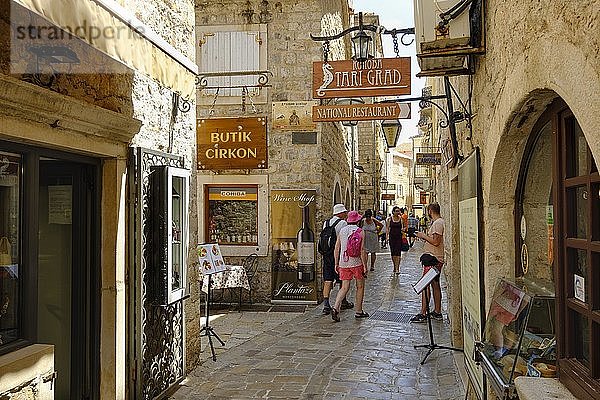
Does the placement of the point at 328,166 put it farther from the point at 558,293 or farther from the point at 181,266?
the point at 558,293

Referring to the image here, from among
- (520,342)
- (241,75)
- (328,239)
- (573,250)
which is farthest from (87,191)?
(241,75)

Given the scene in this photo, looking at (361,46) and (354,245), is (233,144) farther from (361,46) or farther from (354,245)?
(361,46)

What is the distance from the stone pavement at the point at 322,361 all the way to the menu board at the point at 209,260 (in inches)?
39.3

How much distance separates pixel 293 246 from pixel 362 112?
3515mm

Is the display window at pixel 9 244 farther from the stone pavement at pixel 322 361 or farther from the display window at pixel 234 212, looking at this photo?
the display window at pixel 234 212

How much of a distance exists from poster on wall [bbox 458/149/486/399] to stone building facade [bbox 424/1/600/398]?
101mm

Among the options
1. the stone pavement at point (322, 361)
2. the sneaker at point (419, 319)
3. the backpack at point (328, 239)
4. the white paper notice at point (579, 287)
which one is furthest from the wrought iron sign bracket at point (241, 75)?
the white paper notice at point (579, 287)

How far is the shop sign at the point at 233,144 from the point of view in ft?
36.5

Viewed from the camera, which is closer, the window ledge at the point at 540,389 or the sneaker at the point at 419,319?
the window ledge at the point at 540,389

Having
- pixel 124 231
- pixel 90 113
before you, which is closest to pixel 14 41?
pixel 90 113

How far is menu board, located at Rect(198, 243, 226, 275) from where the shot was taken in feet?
24.1

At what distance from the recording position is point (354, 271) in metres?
9.34

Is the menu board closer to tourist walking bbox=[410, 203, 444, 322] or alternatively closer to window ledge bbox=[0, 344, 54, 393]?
tourist walking bbox=[410, 203, 444, 322]

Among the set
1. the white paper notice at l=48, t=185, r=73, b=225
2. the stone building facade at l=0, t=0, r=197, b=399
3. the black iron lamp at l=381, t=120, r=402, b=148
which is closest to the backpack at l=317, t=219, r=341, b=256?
the black iron lamp at l=381, t=120, r=402, b=148
